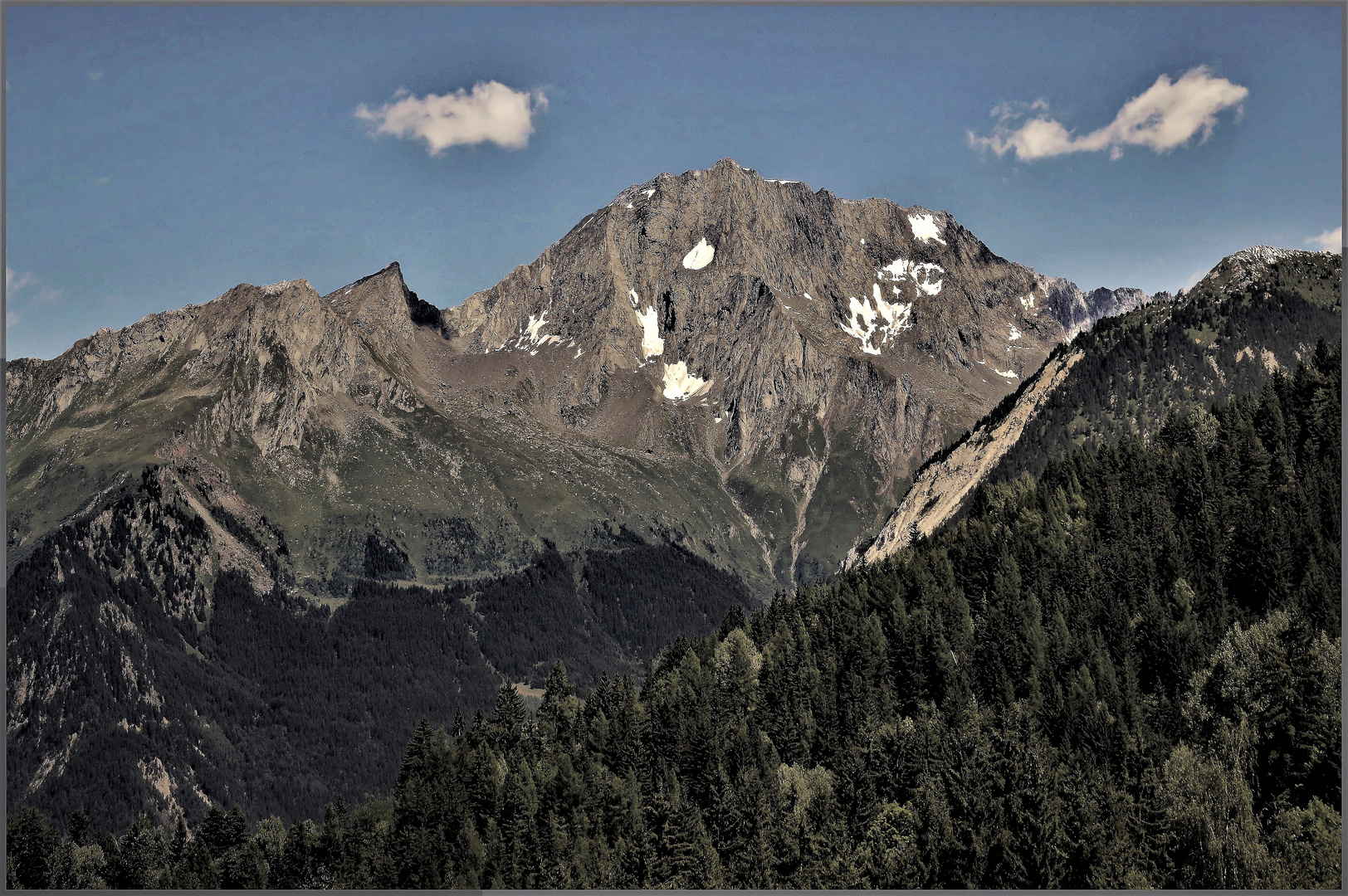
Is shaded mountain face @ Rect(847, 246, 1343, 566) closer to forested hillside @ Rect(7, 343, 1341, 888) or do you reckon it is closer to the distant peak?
the distant peak

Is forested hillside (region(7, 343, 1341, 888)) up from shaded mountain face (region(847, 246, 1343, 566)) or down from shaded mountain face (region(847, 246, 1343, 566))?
down

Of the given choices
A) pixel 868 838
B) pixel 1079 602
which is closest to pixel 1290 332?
pixel 1079 602

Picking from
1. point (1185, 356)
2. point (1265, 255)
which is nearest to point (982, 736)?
point (1265, 255)

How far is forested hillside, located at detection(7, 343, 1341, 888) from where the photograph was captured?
59750mm

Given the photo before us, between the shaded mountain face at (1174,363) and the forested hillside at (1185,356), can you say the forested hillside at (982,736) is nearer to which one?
the shaded mountain face at (1174,363)

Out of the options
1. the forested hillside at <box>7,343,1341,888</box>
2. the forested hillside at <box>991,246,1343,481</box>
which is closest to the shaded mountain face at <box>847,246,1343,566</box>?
the forested hillside at <box>991,246,1343,481</box>

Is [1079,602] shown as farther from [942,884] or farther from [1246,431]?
[942,884]

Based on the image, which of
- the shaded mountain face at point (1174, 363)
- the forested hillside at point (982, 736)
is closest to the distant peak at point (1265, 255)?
the shaded mountain face at point (1174, 363)

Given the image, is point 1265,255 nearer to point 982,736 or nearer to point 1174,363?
point 1174,363

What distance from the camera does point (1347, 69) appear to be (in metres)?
44.4

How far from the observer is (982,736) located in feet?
264

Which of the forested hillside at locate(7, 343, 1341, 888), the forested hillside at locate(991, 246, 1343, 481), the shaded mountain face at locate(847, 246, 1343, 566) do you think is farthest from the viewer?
the shaded mountain face at locate(847, 246, 1343, 566)

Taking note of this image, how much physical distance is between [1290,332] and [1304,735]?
418ft

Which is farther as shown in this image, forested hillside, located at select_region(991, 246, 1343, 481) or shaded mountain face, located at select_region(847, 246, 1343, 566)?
shaded mountain face, located at select_region(847, 246, 1343, 566)
